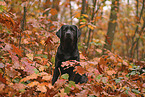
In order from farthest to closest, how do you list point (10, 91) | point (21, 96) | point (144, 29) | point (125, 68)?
point (144, 29), point (125, 68), point (21, 96), point (10, 91)

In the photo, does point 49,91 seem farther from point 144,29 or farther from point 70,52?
point 144,29

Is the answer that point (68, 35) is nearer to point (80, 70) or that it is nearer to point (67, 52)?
point (67, 52)

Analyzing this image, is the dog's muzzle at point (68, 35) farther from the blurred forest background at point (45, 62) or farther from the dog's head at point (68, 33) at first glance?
the blurred forest background at point (45, 62)

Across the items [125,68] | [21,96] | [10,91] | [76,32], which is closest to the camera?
[10,91]

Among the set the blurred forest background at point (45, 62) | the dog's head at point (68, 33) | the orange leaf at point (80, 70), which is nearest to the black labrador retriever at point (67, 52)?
the dog's head at point (68, 33)

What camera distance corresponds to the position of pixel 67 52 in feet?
12.3

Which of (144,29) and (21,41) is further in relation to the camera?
(144,29)

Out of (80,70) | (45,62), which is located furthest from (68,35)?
(80,70)

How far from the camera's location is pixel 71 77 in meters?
3.68

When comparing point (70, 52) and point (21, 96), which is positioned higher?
point (70, 52)

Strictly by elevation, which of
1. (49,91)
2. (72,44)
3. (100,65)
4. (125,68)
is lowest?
(125,68)

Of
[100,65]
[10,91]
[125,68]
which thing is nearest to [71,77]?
[100,65]

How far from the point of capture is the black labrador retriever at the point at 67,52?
369 centimetres

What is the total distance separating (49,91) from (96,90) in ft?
2.49
